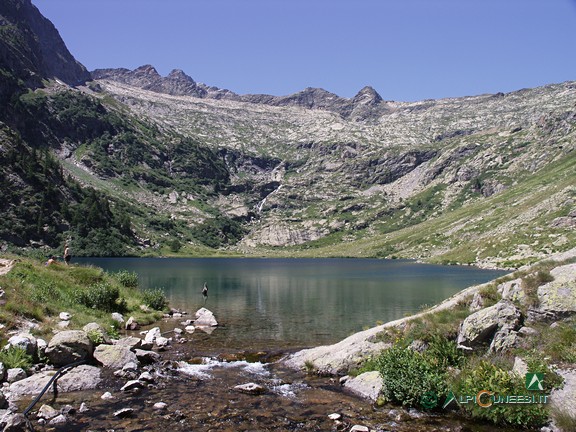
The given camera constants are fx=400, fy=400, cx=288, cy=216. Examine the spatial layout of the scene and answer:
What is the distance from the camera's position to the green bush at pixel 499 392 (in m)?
15.7

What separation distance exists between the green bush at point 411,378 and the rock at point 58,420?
14.4 metres

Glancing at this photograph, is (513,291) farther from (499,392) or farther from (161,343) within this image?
(161,343)

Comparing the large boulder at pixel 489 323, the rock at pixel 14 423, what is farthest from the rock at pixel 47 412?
the large boulder at pixel 489 323

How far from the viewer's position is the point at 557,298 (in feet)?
66.4

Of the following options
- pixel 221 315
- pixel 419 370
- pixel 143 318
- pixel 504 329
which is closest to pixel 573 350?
pixel 504 329

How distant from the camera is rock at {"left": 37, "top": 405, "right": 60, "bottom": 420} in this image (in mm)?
16922

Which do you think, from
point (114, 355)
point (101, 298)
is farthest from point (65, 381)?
point (101, 298)

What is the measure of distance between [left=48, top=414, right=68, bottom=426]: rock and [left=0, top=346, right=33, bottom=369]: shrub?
231 inches

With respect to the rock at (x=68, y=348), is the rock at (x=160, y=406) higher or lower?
lower

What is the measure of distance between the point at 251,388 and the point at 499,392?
12.2 metres

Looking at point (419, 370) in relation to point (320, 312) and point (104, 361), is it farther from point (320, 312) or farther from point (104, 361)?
point (320, 312)

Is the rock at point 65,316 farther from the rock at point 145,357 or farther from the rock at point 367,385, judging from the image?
the rock at point 367,385

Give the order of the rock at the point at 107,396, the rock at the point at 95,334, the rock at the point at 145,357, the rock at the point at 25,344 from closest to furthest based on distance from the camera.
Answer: the rock at the point at 107,396, the rock at the point at 25,344, the rock at the point at 145,357, the rock at the point at 95,334

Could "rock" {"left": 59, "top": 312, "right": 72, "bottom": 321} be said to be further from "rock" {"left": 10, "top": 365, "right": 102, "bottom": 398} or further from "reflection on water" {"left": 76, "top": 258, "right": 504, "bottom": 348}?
"reflection on water" {"left": 76, "top": 258, "right": 504, "bottom": 348}
